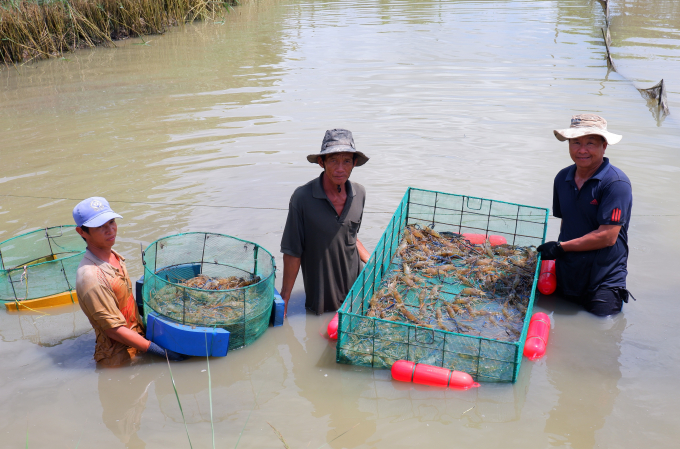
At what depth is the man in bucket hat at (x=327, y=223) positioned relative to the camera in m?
3.95

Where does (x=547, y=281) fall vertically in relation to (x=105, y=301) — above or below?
below

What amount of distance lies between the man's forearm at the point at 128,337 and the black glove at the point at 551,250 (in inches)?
120

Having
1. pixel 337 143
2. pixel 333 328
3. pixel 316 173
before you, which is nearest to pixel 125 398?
pixel 333 328

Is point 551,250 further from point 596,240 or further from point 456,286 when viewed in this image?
point 456,286

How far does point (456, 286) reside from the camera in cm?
463

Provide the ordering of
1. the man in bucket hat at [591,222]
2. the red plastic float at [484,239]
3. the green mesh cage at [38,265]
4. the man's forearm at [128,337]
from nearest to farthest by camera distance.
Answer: the man's forearm at [128,337]
the man in bucket hat at [591,222]
the green mesh cage at [38,265]
the red plastic float at [484,239]

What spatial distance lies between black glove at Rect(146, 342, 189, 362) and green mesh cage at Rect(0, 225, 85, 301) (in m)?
1.24

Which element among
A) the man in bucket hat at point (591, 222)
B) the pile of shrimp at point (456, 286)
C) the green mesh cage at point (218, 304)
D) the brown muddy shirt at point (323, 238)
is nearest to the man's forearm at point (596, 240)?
the man in bucket hat at point (591, 222)

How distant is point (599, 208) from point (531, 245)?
1.04m

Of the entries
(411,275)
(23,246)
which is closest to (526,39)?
(411,275)

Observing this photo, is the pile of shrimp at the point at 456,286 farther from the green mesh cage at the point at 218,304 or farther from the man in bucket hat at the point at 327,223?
the green mesh cage at the point at 218,304

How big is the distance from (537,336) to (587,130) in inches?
60.7

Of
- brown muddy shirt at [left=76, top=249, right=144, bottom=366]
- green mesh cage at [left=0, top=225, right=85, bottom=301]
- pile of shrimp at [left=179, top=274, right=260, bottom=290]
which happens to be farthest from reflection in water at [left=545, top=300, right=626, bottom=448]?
green mesh cage at [left=0, top=225, right=85, bottom=301]

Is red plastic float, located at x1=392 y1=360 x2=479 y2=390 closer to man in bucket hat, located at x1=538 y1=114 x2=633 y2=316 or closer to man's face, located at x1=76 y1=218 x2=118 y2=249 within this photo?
man in bucket hat, located at x1=538 y1=114 x2=633 y2=316
